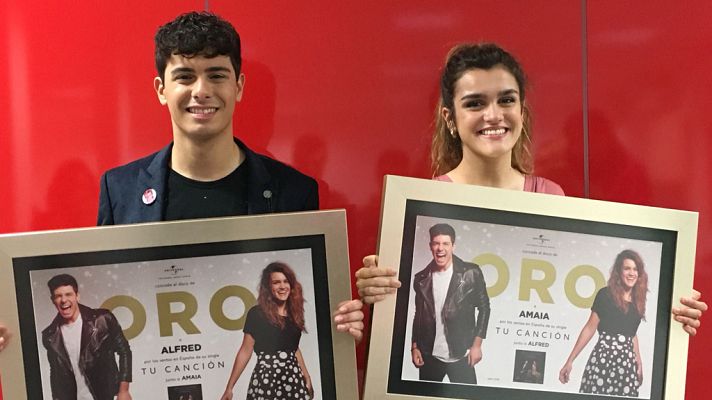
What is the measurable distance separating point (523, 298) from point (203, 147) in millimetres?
999

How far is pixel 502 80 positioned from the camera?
82.7 inches

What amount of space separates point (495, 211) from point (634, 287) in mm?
430

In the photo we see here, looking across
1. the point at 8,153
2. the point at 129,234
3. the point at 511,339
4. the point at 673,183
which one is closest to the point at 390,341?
the point at 511,339

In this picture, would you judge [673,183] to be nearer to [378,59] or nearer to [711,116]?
[711,116]

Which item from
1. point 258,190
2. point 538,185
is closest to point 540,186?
point 538,185

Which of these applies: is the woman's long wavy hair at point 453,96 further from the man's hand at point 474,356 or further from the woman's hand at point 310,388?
the woman's hand at point 310,388

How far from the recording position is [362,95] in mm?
2330

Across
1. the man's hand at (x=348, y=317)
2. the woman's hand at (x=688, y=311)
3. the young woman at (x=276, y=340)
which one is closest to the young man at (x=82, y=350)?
the young woman at (x=276, y=340)

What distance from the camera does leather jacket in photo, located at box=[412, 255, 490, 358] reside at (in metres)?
1.79

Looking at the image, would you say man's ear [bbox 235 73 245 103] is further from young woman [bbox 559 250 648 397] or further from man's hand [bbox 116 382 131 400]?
young woman [bbox 559 250 648 397]

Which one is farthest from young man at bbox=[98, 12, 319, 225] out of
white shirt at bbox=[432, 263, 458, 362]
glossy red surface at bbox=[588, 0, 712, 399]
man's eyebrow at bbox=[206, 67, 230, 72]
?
glossy red surface at bbox=[588, 0, 712, 399]

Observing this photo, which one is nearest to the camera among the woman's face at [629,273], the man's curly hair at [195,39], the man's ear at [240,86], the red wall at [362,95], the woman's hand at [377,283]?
the woman's hand at [377,283]

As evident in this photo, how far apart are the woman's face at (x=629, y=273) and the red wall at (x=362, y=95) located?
54 cm

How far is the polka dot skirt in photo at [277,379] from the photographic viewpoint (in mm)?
1711
